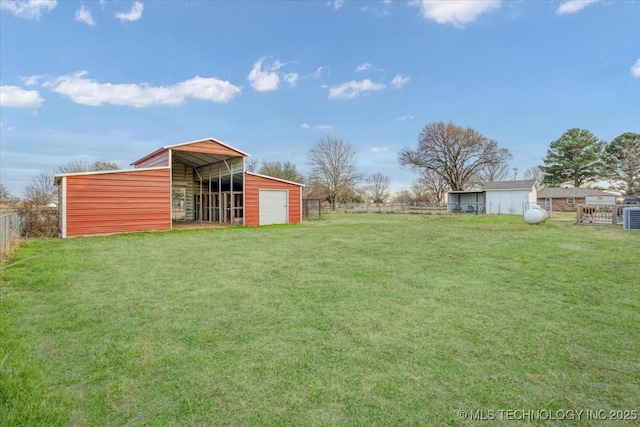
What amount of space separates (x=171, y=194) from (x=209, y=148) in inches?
106

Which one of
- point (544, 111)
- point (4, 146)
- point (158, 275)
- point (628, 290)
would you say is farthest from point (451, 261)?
point (4, 146)

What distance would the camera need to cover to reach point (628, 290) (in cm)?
A: 439

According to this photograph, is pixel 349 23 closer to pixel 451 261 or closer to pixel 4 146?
pixel 451 261

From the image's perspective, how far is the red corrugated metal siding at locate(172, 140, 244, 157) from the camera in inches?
542

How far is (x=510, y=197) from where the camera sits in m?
28.5

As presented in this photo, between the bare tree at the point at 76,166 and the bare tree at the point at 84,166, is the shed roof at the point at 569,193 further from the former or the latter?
the bare tree at the point at 76,166

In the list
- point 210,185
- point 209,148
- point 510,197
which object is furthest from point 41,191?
point 510,197

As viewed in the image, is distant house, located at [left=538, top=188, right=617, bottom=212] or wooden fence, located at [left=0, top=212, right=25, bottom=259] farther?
distant house, located at [left=538, top=188, right=617, bottom=212]

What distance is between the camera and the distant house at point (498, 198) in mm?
27906

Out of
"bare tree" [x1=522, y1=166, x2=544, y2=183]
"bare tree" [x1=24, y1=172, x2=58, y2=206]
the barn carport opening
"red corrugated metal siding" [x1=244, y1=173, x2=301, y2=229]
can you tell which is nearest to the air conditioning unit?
"red corrugated metal siding" [x1=244, y1=173, x2=301, y2=229]

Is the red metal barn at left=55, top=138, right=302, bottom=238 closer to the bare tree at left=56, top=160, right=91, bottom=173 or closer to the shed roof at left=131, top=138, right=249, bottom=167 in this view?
the shed roof at left=131, top=138, right=249, bottom=167

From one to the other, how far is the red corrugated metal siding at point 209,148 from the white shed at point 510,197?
2450cm

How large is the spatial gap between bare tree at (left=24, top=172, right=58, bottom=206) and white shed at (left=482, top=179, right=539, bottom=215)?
103ft

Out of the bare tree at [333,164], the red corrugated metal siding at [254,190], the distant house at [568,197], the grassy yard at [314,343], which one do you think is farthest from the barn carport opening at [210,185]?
the distant house at [568,197]
